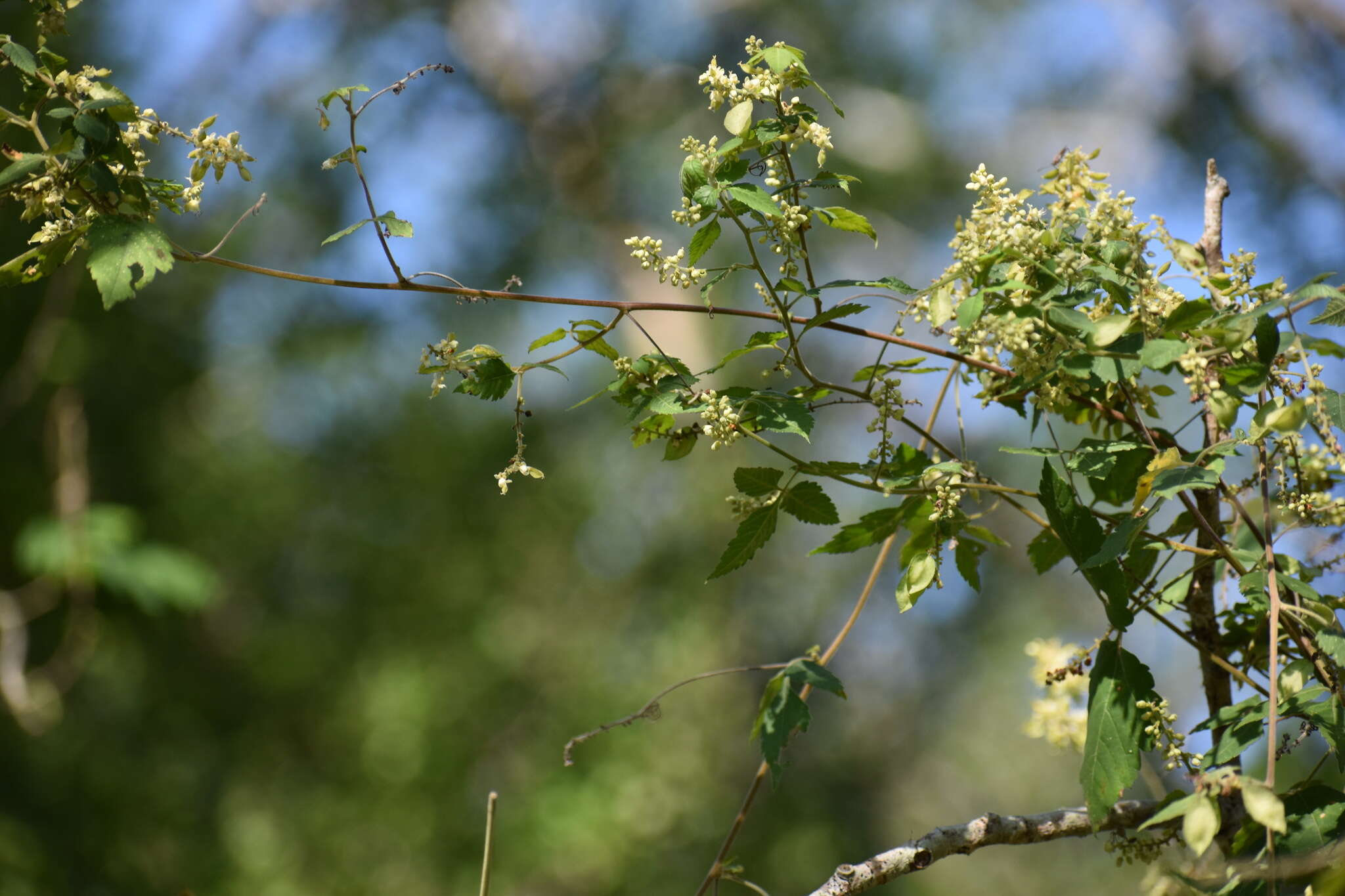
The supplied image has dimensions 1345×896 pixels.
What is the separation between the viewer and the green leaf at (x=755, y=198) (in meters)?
0.46

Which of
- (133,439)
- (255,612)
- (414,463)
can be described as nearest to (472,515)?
(414,463)

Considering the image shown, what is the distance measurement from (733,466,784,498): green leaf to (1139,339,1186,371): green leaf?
0.19 meters

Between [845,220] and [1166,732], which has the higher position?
[845,220]

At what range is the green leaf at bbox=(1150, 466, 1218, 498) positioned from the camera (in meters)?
0.43

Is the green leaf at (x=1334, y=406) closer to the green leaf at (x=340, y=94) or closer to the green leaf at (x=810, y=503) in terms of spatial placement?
the green leaf at (x=810, y=503)

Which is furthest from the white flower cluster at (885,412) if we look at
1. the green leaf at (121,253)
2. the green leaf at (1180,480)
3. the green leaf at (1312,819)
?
the green leaf at (121,253)

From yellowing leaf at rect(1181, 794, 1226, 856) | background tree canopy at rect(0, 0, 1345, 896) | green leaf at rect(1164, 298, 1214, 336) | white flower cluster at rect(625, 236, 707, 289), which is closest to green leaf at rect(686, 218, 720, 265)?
white flower cluster at rect(625, 236, 707, 289)

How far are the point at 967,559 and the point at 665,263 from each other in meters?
0.24

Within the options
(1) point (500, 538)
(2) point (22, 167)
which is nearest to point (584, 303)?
(2) point (22, 167)

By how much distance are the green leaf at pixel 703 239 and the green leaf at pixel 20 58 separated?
0.30m

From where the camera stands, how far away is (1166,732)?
472 millimetres

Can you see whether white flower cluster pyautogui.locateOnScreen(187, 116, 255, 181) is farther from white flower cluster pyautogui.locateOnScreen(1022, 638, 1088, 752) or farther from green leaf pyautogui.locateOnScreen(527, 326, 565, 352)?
white flower cluster pyautogui.locateOnScreen(1022, 638, 1088, 752)

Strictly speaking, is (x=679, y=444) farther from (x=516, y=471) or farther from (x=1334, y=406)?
(x=1334, y=406)

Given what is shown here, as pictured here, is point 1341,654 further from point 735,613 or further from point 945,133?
point 945,133
